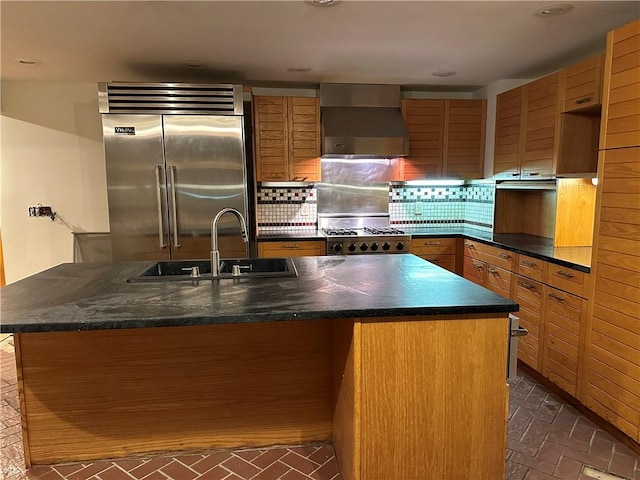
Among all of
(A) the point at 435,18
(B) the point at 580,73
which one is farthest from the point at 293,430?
(B) the point at 580,73

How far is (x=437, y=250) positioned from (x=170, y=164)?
2672 millimetres

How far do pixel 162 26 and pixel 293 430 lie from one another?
2554 mm

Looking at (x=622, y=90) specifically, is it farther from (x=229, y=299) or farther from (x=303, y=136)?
(x=303, y=136)

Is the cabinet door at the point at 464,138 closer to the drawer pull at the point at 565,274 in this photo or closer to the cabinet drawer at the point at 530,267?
the cabinet drawer at the point at 530,267

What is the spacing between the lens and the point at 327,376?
2.23m

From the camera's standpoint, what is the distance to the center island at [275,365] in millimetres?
1650

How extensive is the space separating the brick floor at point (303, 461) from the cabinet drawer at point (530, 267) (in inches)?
38.6

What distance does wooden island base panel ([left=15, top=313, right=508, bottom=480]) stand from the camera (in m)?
1.69

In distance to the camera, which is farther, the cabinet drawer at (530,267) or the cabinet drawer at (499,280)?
the cabinet drawer at (499,280)

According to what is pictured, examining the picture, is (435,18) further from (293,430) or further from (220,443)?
(220,443)

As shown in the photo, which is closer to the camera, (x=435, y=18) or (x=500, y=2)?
(x=500, y=2)

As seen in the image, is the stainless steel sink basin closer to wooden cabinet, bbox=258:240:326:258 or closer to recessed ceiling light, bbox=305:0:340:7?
recessed ceiling light, bbox=305:0:340:7

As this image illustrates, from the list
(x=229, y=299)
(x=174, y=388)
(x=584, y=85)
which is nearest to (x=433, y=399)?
(x=229, y=299)

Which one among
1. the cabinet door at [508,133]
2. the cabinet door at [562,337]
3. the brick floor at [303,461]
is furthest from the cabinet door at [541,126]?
the brick floor at [303,461]
